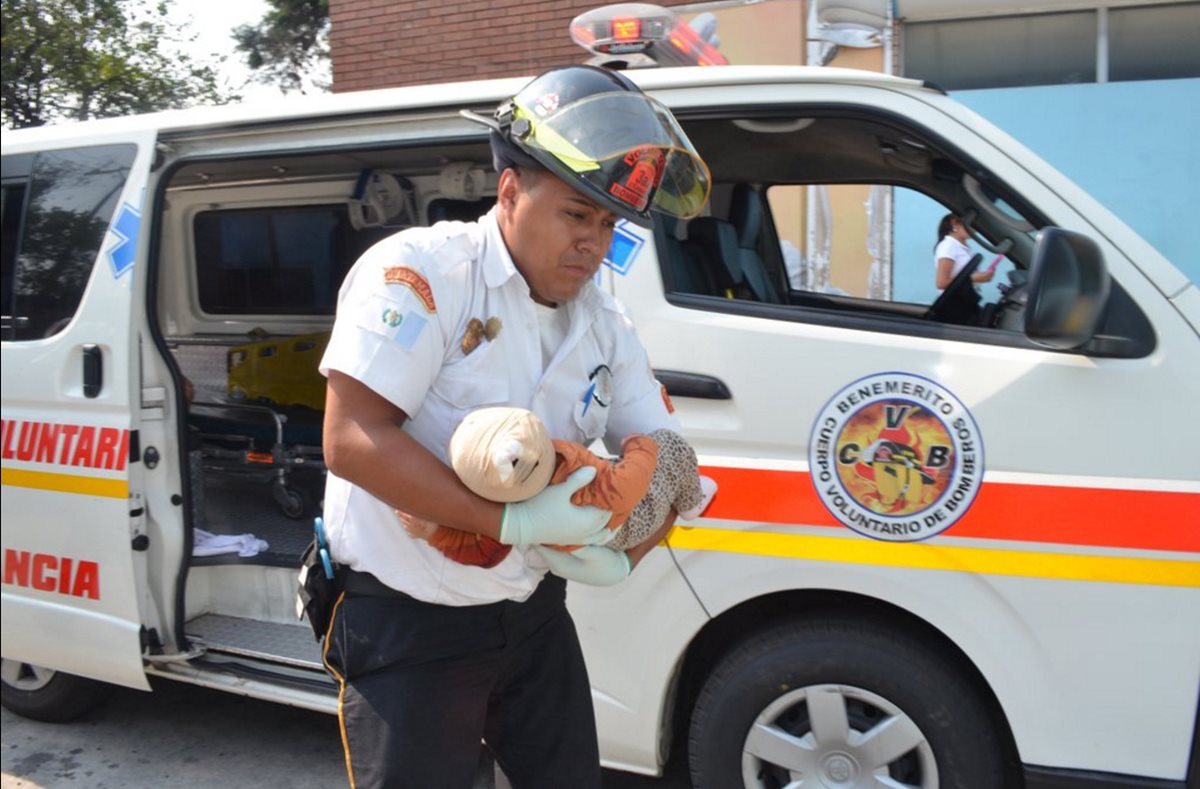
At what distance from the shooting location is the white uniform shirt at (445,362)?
1.48 metres

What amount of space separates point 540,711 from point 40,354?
230cm

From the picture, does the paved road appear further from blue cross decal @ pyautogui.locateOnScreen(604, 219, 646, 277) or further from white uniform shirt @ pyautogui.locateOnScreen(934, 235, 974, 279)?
white uniform shirt @ pyautogui.locateOnScreen(934, 235, 974, 279)

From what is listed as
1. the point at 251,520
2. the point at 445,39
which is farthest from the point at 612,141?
the point at 445,39

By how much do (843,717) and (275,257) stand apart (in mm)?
3859

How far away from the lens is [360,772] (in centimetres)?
166

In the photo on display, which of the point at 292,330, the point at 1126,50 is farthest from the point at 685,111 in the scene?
the point at 1126,50

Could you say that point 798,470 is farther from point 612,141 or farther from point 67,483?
point 67,483

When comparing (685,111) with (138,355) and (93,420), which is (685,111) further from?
(93,420)

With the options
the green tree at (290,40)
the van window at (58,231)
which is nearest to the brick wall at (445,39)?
the green tree at (290,40)

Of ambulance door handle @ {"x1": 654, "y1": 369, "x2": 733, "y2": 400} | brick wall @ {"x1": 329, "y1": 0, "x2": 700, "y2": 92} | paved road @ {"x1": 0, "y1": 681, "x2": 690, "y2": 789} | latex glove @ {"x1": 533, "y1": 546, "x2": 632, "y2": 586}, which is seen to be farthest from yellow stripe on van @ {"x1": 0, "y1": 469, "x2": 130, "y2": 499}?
brick wall @ {"x1": 329, "y1": 0, "x2": 700, "y2": 92}

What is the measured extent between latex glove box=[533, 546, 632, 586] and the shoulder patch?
0.44 meters

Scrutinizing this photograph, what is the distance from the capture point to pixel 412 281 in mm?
1509

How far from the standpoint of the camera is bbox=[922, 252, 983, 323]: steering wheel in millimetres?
3008

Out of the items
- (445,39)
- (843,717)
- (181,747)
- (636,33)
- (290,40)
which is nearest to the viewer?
(843,717)
